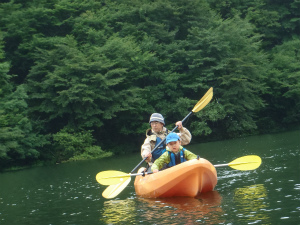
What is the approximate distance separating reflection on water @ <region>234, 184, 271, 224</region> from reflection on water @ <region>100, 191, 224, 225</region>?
1.06 ft

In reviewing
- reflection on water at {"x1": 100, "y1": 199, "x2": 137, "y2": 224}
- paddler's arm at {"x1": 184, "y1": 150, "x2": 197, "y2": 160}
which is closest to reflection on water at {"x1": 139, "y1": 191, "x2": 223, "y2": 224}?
reflection on water at {"x1": 100, "y1": 199, "x2": 137, "y2": 224}

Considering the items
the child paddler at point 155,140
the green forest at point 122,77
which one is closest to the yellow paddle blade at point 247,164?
the child paddler at point 155,140

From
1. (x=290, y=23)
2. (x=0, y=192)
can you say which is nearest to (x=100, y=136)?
(x=0, y=192)

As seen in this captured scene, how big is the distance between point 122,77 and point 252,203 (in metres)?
20.1

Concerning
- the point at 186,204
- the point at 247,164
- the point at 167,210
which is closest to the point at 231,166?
the point at 247,164

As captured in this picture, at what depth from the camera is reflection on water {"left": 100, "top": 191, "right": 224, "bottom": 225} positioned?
753cm

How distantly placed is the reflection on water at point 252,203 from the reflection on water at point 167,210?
12.7 inches

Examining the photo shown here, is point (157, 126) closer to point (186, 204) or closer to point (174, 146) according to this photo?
point (174, 146)

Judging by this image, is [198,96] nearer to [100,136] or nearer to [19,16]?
Result: [100,136]

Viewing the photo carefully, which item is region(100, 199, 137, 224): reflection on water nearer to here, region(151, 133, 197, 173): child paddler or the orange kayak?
the orange kayak

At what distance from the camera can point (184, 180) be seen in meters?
9.17

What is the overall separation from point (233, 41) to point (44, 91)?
40.2 ft

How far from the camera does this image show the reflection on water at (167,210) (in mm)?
7532

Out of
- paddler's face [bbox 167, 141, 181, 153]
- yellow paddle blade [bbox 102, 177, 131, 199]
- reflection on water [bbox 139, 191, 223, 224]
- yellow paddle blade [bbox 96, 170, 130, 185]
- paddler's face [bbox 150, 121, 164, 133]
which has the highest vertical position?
paddler's face [bbox 150, 121, 164, 133]
